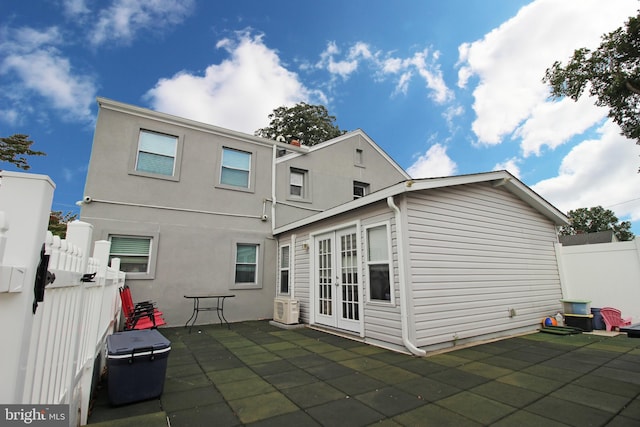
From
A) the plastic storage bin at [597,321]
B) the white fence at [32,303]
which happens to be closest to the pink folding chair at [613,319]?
the plastic storage bin at [597,321]

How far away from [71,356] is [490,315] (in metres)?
6.26

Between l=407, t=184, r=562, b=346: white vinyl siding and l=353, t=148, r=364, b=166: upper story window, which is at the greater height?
l=353, t=148, r=364, b=166: upper story window

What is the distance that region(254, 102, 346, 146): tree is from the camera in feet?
63.1

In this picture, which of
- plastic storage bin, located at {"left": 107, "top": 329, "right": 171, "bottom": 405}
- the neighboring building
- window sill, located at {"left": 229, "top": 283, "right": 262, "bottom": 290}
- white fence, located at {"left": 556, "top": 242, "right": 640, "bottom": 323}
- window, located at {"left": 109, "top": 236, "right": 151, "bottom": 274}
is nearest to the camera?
plastic storage bin, located at {"left": 107, "top": 329, "right": 171, "bottom": 405}

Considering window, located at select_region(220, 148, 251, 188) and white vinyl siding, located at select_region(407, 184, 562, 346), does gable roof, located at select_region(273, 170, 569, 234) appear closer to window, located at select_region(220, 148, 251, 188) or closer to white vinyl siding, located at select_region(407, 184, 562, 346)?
white vinyl siding, located at select_region(407, 184, 562, 346)

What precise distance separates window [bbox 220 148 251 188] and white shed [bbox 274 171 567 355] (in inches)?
94.3

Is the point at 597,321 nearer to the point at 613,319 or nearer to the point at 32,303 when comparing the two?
the point at 613,319

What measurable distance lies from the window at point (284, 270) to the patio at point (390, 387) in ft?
9.53

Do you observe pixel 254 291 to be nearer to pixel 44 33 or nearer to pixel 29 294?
pixel 29 294

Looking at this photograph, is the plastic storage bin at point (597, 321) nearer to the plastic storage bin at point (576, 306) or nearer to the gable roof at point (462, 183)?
the plastic storage bin at point (576, 306)

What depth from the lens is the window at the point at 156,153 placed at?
289 inches

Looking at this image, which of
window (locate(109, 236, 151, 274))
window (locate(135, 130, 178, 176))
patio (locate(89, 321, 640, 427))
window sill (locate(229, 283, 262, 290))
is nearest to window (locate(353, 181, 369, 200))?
window sill (locate(229, 283, 262, 290))

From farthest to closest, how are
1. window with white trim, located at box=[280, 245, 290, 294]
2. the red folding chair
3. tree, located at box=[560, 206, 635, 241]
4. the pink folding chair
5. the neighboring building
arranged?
tree, located at box=[560, 206, 635, 241] → window with white trim, located at box=[280, 245, 290, 294] → the pink folding chair → the red folding chair → the neighboring building

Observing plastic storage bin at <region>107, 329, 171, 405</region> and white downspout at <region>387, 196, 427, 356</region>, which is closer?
plastic storage bin at <region>107, 329, 171, 405</region>
